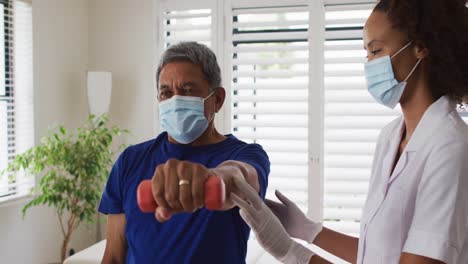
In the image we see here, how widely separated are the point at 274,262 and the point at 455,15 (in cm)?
195

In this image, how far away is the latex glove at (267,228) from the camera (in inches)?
43.8

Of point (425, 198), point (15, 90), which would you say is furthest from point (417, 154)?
point (15, 90)

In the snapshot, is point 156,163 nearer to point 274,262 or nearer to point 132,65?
point 274,262

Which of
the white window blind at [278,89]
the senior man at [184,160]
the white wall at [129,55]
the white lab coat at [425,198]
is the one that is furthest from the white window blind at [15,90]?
the white lab coat at [425,198]

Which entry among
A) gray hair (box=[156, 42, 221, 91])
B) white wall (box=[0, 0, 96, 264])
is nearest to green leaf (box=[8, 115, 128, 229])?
white wall (box=[0, 0, 96, 264])

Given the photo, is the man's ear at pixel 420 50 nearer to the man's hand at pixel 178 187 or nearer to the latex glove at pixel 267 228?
the latex glove at pixel 267 228

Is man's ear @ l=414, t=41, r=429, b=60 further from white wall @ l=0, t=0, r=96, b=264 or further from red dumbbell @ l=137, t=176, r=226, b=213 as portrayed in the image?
white wall @ l=0, t=0, r=96, b=264

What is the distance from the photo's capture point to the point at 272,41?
3.79 m

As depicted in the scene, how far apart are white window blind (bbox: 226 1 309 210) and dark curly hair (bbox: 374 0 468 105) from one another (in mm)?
2540

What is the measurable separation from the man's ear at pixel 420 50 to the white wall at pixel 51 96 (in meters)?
3.00

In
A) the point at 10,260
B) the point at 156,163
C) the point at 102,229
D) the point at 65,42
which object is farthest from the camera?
the point at 102,229

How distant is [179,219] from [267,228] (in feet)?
0.71

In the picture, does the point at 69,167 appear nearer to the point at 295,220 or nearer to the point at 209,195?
the point at 295,220

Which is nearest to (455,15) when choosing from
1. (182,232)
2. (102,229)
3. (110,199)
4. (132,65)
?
(182,232)
